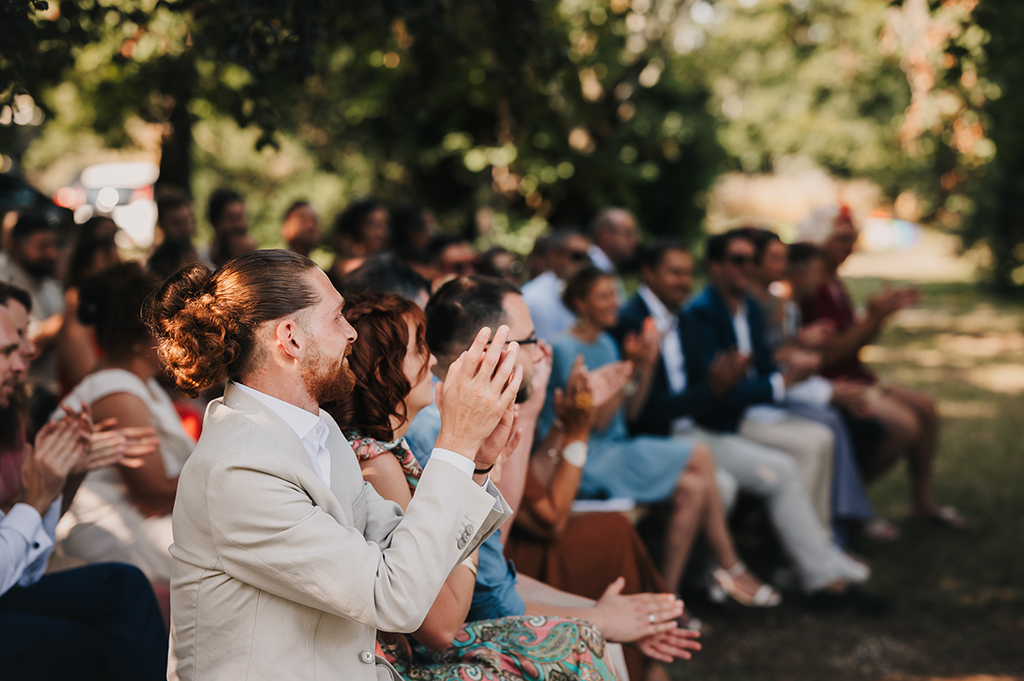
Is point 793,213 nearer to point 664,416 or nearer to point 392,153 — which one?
point 392,153

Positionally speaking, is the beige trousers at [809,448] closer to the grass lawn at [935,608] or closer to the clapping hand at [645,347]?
the grass lawn at [935,608]

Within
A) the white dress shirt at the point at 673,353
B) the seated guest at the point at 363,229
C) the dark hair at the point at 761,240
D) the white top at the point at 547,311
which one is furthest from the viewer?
the seated guest at the point at 363,229

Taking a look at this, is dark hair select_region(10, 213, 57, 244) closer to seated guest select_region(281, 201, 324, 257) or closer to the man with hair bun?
seated guest select_region(281, 201, 324, 257)

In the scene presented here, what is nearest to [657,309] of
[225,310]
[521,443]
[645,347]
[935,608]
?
[645,347]

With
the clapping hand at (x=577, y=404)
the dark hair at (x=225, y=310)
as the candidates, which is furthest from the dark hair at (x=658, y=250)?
the dark hair at (x=225, y=310)

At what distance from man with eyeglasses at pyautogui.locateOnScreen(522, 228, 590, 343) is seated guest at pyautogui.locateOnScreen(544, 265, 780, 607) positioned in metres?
0.95

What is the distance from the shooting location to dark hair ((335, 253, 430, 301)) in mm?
3387

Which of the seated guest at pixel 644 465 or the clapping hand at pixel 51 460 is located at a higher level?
the clapping hand at pixel 51 460

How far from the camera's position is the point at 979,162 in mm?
8336

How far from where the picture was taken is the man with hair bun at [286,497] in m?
1.69

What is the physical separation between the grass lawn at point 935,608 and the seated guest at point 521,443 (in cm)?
145

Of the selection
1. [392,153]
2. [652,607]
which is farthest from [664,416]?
[392,153]

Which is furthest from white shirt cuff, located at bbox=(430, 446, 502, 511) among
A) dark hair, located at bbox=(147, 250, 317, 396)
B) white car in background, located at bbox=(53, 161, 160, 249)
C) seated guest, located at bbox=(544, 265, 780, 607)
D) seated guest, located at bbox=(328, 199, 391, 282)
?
white car in background, located at bbox=(53, 161, 160, 249)

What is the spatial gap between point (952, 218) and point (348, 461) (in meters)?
19.3
